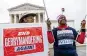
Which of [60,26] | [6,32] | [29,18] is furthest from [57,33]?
[6,32]

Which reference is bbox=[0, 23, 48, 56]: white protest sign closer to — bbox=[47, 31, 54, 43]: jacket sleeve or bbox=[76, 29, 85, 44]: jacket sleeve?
bbox=[47, 31, 54, 43]: jacket sleeve

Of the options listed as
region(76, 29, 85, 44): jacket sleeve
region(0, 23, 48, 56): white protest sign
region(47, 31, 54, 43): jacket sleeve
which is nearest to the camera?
region(0, 23, 48, 56): white protest sign

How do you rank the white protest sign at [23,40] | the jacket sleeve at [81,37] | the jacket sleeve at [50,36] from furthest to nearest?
the jacket sleeve at [81,37] → the jacket sleeve at [50,36] → the white protest sign at [23,40]

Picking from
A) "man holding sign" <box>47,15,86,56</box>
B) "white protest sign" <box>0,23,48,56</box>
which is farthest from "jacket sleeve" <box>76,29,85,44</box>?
"white protest sign" <box>0,23,48,56</box>

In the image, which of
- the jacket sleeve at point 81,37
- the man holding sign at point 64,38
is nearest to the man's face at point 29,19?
the man holding sign at point 64,38

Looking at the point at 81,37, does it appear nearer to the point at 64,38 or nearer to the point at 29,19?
the point at 64,38

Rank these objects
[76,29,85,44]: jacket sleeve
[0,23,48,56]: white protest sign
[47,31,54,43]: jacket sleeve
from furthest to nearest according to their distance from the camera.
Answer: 1. [76,29,85,44]: jacket sleeve
2. [47,31,54,43]: jacket sleeve
3. [0,23,48,56]: white protest sign

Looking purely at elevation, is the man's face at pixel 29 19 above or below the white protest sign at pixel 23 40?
above

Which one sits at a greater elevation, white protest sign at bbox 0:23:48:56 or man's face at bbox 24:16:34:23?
man's face at bbox 24:16:34:23

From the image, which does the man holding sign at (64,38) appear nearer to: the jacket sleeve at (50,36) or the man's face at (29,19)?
the jacket sleeve at (50,36)

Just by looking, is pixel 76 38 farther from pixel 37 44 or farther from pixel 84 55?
pixel 84 55

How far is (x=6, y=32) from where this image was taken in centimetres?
295

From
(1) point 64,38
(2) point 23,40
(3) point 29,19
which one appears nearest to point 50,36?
(1) point 64,38

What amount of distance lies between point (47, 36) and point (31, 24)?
0.27 metres
